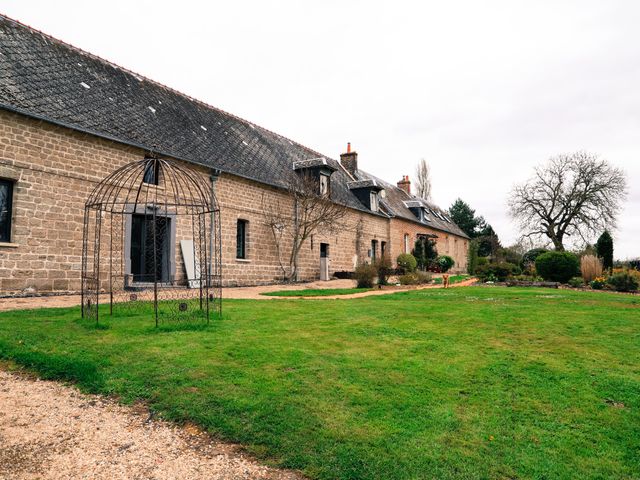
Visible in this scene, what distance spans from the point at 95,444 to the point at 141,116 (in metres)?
12.9

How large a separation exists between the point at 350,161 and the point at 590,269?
15245 millimetres

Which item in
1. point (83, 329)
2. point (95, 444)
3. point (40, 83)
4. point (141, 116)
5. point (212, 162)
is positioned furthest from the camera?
point (212, 162)

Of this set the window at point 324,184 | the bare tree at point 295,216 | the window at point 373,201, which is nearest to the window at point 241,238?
the bare tree at point 295,216

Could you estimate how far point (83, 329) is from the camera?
19.6 ft

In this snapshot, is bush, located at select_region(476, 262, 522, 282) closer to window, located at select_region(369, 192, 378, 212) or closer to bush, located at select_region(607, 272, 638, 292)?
bush, located at select_region(607, 272, 638, 292)

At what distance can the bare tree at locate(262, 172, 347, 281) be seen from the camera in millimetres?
18109

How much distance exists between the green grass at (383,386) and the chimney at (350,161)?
22225 mm

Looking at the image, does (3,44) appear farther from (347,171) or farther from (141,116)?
(347,171)

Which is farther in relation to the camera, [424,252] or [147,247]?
[424,252]

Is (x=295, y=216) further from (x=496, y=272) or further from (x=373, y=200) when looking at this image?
(x=496, y=272)

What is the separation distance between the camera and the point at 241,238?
1672 centimetres

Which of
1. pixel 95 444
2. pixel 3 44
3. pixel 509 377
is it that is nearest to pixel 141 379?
Answer: pixel 95 444

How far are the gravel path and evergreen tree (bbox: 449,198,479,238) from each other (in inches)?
1816

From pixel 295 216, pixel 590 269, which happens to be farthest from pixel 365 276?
pixel 590 269
